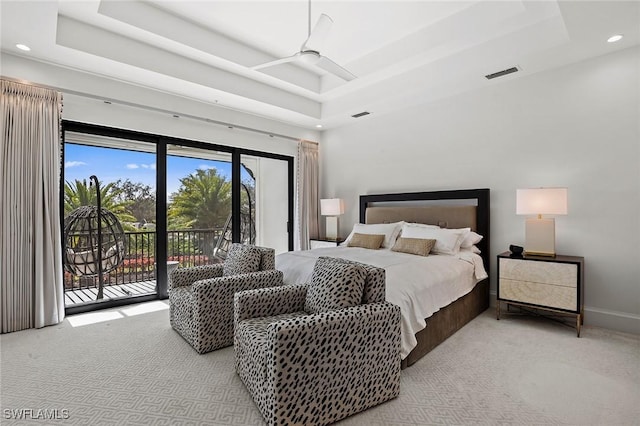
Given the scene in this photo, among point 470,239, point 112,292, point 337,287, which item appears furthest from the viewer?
point 112,292

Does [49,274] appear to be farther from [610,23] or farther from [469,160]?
[610,23]

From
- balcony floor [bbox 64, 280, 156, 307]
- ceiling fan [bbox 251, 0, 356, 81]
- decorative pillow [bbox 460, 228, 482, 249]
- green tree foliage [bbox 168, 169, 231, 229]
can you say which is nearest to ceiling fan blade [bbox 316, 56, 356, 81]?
ceiling fan [bbox 251, 0, 356, 81]

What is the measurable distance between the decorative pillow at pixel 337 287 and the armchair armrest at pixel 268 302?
20 cm

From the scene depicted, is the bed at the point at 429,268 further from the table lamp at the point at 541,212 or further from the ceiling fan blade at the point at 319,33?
the ceiling fan blade at the point at 319,33

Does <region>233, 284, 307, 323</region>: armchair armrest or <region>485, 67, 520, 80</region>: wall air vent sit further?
<region>485, 67, 520, 80</region>: wall air vent

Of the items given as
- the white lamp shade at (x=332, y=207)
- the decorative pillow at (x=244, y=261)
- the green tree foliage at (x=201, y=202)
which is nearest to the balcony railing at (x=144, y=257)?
the green tree foliage at (x=201, y=202)

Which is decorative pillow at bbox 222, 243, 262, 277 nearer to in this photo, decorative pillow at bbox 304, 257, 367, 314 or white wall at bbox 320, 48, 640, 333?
decorative pillow at bbox 304, 257, 367, 314

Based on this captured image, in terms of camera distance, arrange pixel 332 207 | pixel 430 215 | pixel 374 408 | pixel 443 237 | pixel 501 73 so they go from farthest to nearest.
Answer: pixel 332 207 < pixel 430 215 < pixel 443 237 < pixel 501 73 < pixel 374 408

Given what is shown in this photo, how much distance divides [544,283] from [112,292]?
503cm

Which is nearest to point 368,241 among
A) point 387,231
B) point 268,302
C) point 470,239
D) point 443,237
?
point 387,231

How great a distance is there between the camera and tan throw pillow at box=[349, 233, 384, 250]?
13.6 ft

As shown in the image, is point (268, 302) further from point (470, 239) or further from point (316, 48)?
point (470, 239)

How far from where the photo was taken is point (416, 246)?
3639 millimetres

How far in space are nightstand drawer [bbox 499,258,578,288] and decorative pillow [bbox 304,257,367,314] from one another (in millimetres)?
2121
